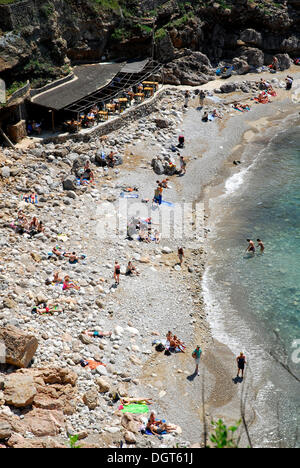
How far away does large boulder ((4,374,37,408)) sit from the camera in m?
17.9

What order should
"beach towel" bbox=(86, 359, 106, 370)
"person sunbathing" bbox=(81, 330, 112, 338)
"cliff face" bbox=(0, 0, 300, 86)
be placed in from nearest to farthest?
"beach towel" bbox=(86, 359, 106, 370)
"person sunbathing" bbox=(81, 330, 112, 338)
"cliff face" bbox=(0, 0, 300, 86)

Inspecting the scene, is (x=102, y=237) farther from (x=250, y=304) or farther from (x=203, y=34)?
(x=203, y=34)

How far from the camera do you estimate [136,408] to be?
65.6ft

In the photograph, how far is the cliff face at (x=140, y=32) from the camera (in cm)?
3944

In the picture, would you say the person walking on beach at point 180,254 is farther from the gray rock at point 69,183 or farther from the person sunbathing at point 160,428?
the person sunbathing at point 160,428

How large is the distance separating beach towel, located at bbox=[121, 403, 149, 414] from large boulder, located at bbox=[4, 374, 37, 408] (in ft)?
12.4

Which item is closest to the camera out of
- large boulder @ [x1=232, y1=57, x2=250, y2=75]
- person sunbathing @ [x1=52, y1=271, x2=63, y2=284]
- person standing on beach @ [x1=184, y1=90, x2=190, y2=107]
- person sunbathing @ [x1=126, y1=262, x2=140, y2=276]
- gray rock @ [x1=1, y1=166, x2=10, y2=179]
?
person sunbathing @ [x1=52, y1=271, x2=63, y2=284]

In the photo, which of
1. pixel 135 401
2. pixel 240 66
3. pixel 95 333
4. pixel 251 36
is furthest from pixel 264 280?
pixel 251 36

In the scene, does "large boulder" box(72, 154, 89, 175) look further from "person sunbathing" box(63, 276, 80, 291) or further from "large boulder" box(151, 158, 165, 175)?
"person sunbathing" box(63, 276, 80, 291)

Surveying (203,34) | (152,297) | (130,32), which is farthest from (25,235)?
(203,34)

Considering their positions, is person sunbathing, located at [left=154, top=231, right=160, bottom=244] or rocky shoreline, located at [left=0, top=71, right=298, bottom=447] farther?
person sunbathing, located at [left=154, top=231, right=160, bottom=244]

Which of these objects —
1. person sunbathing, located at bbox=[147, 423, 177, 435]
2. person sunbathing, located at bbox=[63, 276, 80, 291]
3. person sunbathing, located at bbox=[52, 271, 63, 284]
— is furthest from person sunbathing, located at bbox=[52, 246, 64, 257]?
person sunbathing, located at bbox=[147, 423, 177, 435]

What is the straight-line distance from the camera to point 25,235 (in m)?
28.0

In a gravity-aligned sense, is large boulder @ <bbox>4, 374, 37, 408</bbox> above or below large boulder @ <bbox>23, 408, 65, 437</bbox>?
above
